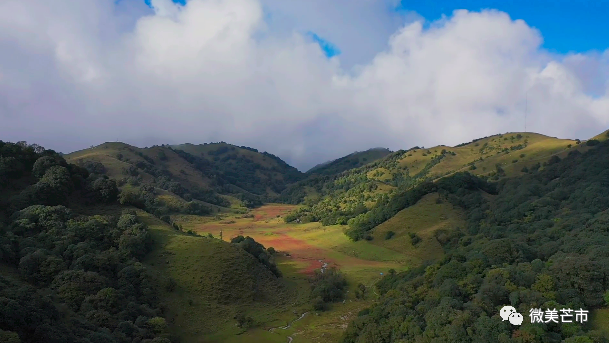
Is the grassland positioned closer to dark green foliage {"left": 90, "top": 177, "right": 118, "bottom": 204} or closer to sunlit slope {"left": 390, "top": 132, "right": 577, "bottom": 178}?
dark green foliage {"left": 90, "top": 177, "right": 118, "bottom": 204}

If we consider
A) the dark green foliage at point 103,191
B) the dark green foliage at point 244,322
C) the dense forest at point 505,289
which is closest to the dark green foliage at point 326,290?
the dense forest at point 505,289

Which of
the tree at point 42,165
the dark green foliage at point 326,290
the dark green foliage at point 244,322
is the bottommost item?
the dark green foliage at point 244,322

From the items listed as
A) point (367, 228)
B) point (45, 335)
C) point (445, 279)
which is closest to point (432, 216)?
point (367, 228)

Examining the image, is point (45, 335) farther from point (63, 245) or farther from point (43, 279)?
point (63, 245)

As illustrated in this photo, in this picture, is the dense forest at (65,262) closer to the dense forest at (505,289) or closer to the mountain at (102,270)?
the mountain at (102,270)

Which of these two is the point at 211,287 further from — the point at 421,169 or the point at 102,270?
the point at 421,169

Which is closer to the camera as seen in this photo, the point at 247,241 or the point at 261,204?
the point at 247,241

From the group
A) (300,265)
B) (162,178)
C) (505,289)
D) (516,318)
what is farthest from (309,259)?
(162,178)
